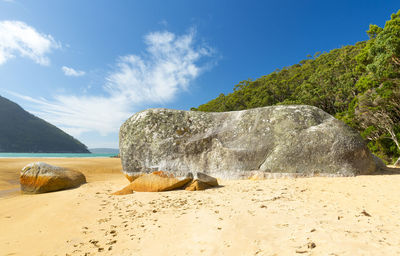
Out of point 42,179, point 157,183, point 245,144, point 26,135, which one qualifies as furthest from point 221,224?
point 26,135

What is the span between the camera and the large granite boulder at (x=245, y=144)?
7.25 metres

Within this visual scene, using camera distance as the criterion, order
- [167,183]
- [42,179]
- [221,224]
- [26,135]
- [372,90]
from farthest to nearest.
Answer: [26,135], [372,90], [42,179], [167,183], [221,224]

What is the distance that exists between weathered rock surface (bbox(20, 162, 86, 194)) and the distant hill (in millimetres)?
138744

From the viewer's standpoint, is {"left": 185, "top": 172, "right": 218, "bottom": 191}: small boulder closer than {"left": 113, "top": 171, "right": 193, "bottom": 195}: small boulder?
Yes

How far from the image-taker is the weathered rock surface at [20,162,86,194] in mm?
8047

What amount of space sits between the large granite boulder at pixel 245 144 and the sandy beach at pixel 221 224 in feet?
6.00

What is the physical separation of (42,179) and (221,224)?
865cm

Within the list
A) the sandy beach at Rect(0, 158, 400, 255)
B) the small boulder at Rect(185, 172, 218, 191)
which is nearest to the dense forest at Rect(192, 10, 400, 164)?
the sandy beach at Rect(0, 158, 400, 255)

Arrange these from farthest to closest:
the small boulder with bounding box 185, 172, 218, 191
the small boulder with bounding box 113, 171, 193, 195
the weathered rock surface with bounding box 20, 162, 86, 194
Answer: the weathered rock surface with bounding box 20, 162, 86, 194, the small boulder with bounding box 113, 171, 193, 195, the small boulder with bounding box 185, 172, 218, 191

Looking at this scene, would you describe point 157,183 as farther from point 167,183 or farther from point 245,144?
point 245,144

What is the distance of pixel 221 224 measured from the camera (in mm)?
3250

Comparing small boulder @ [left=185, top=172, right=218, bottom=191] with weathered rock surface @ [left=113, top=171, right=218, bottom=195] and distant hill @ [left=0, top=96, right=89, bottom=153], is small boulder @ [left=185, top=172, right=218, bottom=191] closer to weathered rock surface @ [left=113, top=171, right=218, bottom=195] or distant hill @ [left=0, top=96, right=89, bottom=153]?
weathered rock surface @ [left=113, top=171, right=218, bottom=195]

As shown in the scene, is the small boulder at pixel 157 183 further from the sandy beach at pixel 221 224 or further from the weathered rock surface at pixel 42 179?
the weathered rock surface at pixel 42 179

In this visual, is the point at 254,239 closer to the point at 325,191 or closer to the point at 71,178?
the point at 325,191
